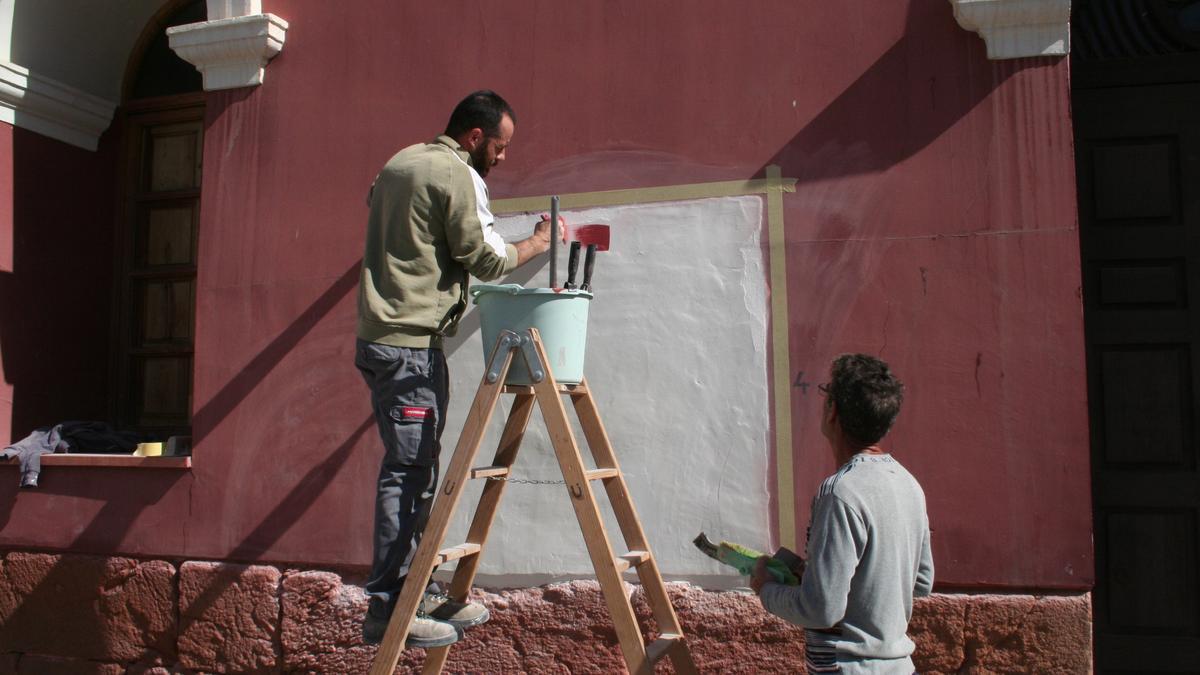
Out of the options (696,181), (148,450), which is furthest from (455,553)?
(148,450)

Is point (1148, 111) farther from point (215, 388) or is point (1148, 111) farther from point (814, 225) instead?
point (215, 388)

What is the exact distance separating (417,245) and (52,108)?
108 inches

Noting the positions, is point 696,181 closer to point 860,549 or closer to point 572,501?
point 572,501

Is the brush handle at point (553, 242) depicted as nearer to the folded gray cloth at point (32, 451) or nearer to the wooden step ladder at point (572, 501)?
the wooden step ladder at point (572, 501)

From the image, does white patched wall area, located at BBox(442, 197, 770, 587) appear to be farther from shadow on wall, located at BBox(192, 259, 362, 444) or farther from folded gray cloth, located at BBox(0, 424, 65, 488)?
folded gray cloth, located at BBox(0, 424, 65, 488)

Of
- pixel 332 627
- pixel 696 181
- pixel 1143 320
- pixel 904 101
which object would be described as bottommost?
pixel 332 627

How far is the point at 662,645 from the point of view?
114 inches

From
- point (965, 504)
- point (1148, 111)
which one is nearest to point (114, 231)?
point (965, 504)

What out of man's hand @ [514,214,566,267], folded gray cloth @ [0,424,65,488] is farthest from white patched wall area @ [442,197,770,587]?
folded gray cloth @ [0,424,65,488]

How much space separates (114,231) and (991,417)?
13.6 ft

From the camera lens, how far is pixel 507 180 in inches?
154

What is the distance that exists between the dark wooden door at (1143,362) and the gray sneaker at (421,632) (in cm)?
233

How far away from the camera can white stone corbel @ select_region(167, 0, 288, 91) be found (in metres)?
4.17

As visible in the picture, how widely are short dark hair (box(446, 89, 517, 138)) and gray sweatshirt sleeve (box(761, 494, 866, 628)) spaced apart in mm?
1658
